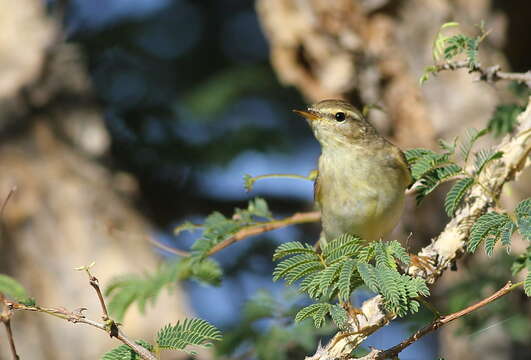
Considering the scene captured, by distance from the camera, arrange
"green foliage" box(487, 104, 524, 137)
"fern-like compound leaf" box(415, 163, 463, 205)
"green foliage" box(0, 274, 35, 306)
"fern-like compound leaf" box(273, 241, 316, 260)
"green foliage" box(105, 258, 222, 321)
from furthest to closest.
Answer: "green foliage" box(105, 258, 222, 321), "green foliage" box(487, 104, 524, 137), "green foliage" box(0, 274, 35, 306), "fern-like compound leaf" box(415, 163, 463, 205), "fern-like compound leaf" box(273, 241, 316, 260)

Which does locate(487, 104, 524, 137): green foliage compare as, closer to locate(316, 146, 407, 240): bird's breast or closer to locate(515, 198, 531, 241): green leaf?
locate(316, 146, 407, 240): bird's breast

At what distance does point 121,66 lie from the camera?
802 cm

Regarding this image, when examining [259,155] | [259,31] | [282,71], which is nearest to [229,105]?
[259,155]

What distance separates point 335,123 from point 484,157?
1.29 metres

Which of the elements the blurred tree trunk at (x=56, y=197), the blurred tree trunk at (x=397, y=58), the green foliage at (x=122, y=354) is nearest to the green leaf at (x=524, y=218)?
the green foliage at (x=122, y=354)

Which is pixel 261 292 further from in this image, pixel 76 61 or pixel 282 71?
pixel 76 61

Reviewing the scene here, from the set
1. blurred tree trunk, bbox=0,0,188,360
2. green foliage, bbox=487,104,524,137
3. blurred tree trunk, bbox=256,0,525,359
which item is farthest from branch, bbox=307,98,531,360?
blurred tree trunk, bbox=0,0,188,360

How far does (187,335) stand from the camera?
2400 mm

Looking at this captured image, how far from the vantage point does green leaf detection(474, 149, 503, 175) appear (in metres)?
2.75

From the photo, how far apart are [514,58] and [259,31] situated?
3.85 meters

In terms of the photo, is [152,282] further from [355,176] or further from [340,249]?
[340,249]

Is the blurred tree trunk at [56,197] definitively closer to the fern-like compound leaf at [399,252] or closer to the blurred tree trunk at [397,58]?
the blurred tree trunk at [397,58]

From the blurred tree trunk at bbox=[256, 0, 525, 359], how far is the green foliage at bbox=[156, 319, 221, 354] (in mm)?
3644

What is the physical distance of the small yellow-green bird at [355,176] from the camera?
3.60 meters
